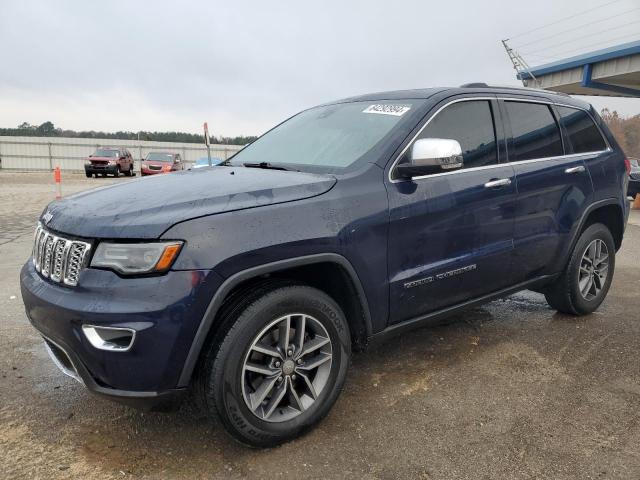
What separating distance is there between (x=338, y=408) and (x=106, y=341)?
54.0 inches

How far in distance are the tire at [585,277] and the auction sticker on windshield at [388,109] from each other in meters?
2.01

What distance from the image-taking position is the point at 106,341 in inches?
86.7

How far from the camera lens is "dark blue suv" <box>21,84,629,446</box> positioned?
2207 millimetres

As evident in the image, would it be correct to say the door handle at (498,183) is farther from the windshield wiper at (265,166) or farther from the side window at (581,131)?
the windshield wiper at (265,166)

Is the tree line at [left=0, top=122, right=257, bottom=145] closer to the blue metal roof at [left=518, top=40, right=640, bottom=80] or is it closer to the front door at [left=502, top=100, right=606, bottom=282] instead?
the blue metal roof at [left=518, top=40, right=640, bottom=80]

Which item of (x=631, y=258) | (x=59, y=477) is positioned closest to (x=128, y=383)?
(x=59, y=477)

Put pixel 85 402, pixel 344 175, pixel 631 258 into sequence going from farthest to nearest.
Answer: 1. pixel 631 258
2. pixel 85 402
3. pixel 344 175

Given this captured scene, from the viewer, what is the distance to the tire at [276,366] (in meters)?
2.33

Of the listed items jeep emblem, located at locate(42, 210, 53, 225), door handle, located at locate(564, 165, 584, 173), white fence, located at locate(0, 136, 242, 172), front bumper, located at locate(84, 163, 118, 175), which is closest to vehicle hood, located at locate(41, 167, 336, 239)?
jeep emblem, located at locate(42, 210, 53, 225)

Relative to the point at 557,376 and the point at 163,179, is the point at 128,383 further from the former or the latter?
the point at 557,376

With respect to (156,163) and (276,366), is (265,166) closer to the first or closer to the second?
(276,366)

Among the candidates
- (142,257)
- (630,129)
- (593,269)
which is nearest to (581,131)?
(593,269)

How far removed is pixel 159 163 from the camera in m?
26.9

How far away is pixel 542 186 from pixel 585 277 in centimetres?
118
